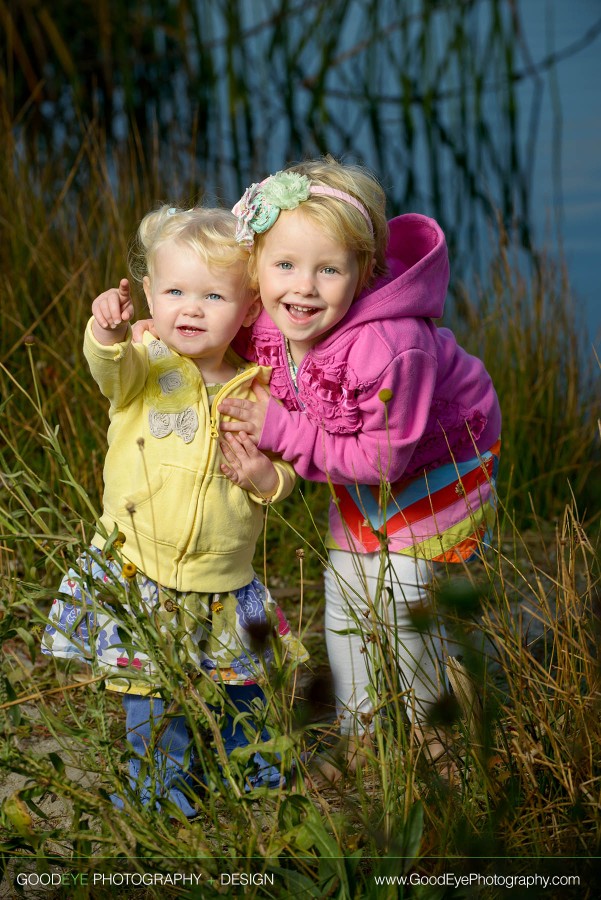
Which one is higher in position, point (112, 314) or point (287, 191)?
point (287, 191)

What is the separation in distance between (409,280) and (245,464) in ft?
1.59

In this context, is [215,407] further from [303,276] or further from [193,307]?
[303,276]

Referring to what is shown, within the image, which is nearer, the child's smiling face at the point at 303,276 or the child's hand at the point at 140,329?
the child's smiling face at the point at 303,276

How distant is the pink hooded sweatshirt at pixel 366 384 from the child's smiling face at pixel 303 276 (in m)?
0.08

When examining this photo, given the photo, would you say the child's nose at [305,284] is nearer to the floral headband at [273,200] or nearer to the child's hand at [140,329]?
the floral headband at [273,200]

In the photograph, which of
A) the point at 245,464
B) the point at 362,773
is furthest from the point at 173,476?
the point at 362,773

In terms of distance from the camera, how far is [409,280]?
205cm

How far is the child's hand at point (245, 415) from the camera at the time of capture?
201cm

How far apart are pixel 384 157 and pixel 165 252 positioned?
192 inches

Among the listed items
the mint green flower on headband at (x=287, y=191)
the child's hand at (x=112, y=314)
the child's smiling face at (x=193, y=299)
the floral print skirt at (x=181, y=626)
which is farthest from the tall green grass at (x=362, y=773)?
the mint green flower on headband at (x=287, y=191)

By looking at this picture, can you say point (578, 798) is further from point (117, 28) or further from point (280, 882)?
point (117, 28)

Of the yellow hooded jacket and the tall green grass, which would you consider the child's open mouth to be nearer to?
the yellow hooded jacket

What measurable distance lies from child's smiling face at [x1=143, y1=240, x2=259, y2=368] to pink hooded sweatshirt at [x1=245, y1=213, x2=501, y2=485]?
0.50 feet

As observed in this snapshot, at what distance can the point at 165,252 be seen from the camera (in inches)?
77.3
